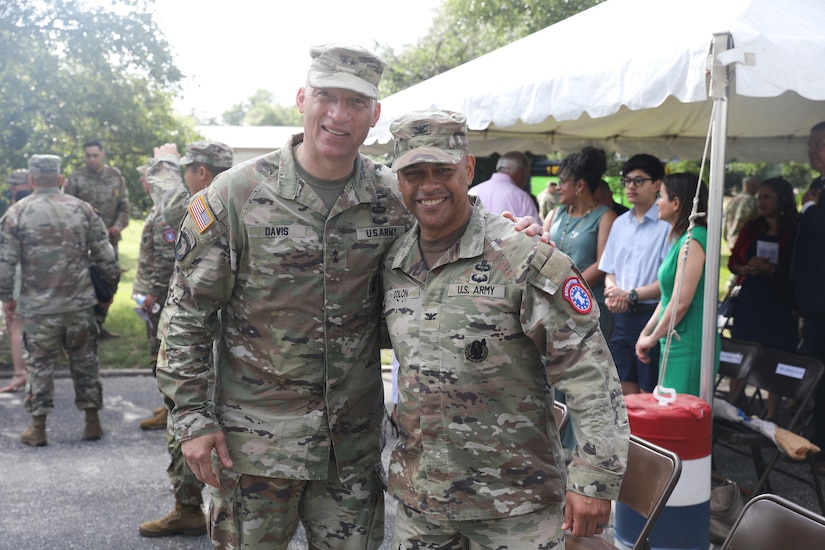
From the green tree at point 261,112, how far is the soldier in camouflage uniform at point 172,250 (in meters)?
90.9

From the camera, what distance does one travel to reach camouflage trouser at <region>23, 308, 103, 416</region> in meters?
5.68

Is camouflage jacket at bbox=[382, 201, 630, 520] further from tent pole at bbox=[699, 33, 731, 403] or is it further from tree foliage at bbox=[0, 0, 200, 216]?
tree foliage at bbox=[0, 0, 200, 216]

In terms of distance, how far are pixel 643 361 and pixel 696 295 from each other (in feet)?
1.79

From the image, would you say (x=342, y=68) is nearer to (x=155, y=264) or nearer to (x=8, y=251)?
(x=155, y=264)

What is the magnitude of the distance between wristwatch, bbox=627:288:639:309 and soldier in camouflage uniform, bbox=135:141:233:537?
253cm

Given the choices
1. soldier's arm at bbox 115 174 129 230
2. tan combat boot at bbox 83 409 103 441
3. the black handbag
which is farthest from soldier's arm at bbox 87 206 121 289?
soldier's arm at bbox 115 174 129 230

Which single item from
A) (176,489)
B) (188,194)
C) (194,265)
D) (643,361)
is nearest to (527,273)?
(194,265)

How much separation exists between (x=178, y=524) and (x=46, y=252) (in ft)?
8.84

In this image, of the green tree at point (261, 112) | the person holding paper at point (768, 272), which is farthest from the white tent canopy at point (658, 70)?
the green tree at point (261, 112)

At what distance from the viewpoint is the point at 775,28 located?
11.0 ft

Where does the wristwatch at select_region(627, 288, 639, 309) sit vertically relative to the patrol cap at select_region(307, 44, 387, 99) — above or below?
below

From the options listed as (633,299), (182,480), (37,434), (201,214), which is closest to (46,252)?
(37,434)

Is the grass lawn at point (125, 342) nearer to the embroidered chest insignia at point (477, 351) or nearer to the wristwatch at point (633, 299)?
the wristwatch at point (633, 299)

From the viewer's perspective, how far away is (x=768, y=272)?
19.8 feet
